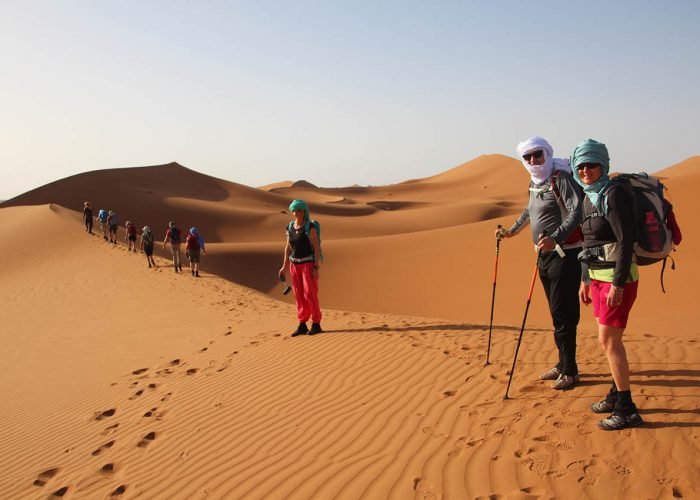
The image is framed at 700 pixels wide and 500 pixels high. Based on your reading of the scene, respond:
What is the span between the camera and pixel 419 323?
8.38 meters

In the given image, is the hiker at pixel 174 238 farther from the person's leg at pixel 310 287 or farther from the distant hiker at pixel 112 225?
the person's leg at pixel 310 287

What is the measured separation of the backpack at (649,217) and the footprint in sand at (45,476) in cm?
515

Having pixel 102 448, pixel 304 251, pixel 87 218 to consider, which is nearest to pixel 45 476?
pixel 102 448

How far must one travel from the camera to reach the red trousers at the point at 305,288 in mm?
7191

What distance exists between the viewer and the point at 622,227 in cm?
325

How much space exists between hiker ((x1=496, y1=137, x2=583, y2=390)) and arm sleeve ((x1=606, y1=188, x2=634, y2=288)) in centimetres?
81

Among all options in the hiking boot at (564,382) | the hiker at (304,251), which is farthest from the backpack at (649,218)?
the hiker at (304,251)

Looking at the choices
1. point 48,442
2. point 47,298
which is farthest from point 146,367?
point 47,298

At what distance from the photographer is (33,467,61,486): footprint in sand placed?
4492 millimetres

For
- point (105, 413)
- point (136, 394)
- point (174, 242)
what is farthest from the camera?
point (174, 242)

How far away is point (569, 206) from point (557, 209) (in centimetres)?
30

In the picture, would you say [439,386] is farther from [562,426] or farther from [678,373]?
[678,373]

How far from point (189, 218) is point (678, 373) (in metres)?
39.4

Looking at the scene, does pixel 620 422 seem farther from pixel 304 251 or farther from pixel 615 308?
pixel 304 251
